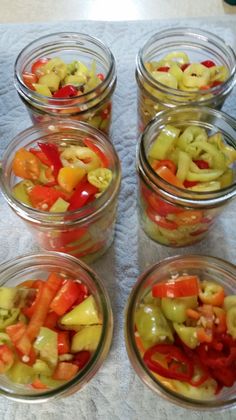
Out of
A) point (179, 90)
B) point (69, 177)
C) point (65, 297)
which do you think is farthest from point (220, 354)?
point (179, 90)

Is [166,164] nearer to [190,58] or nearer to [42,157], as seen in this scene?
[42,157]

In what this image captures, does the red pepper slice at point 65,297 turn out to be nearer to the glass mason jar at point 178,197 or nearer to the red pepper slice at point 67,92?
the glass mason jar at point 178,197

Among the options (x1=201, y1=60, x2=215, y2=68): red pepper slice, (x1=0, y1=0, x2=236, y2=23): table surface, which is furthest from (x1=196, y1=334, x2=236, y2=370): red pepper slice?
(x1=0, y1=0, x2=236, y2=23): table surface

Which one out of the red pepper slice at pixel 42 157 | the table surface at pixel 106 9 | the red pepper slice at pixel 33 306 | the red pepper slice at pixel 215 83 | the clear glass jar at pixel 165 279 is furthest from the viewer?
the table surface at pixel 106 9

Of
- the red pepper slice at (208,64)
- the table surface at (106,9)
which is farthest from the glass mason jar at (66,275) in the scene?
the table surface at (106,9)

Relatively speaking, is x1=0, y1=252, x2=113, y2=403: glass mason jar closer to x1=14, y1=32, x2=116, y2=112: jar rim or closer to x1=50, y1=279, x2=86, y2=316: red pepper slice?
x1=50, y1=279, x2=86, y2=316: red pepper slice
